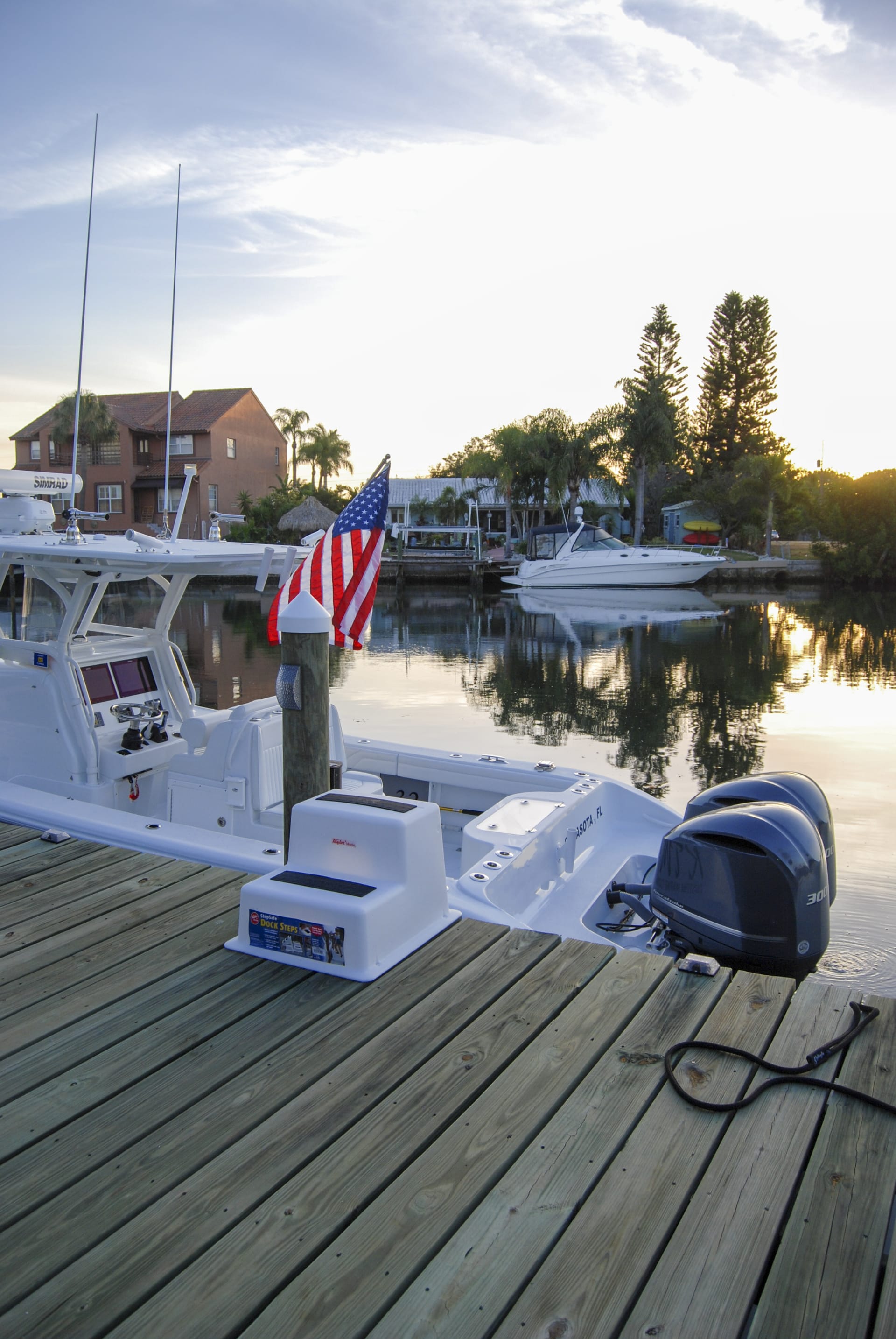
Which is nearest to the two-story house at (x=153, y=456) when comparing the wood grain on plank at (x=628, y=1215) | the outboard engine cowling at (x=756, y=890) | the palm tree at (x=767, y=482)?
the palm tree at (x=767, y=482)

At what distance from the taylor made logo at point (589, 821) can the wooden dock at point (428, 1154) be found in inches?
82.5

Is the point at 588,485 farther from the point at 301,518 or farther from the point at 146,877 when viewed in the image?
the point at 146,877

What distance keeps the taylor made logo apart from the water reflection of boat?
2433 cm

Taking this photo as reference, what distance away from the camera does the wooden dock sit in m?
1.92

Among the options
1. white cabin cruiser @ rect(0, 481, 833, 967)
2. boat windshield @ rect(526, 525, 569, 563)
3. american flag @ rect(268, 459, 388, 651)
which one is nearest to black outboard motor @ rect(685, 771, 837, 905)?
white cabin cruiser @ rect(0, 481, 833, 967)

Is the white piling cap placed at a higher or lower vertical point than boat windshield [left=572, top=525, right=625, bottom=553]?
lower

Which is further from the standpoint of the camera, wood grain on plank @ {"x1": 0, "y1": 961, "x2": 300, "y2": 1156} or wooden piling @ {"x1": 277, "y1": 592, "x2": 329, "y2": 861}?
wooden piling @ {"x1": 277, "y1": 592, "x2": 329, "y2": 861}

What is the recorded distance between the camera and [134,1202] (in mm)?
2201

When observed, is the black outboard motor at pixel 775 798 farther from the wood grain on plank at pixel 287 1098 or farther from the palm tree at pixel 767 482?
the palm tree at pixel 767 482

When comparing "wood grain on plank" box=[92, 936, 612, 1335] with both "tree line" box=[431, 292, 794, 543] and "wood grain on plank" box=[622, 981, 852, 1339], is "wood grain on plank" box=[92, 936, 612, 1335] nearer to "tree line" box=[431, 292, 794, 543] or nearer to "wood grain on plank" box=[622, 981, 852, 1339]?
"wood grain on plank" box=[622, 981, 852, 1339]

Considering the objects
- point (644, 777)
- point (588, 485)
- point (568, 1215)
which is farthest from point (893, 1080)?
point (588, 485)

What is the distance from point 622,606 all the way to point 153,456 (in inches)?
1029

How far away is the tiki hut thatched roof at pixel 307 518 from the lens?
44938 millimetres

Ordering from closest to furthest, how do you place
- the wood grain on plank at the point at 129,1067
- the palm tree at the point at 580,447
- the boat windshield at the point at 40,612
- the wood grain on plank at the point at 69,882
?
the wood grain on plank at the point at 129,1067 → the wood grain on plank at the point at 69,882 → the boat windshield at the point at 40,612 → the palm tree at the point at 580,447
